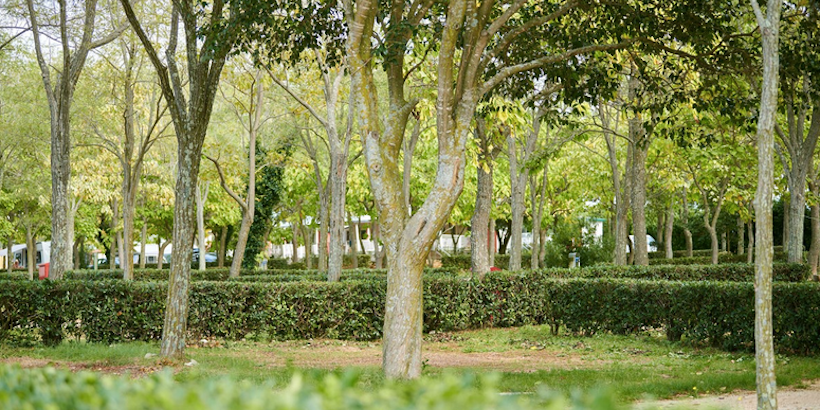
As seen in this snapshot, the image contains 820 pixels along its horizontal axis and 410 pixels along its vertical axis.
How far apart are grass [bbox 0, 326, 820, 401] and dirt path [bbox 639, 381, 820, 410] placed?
24cm

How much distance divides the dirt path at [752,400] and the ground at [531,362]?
11 millimetres

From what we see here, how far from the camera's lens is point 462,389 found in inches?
105

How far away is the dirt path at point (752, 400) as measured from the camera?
25.7 ft

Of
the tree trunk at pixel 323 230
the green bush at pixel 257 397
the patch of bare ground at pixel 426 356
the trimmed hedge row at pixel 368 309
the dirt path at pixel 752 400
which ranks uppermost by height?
the tree trunk at pixel 323 230

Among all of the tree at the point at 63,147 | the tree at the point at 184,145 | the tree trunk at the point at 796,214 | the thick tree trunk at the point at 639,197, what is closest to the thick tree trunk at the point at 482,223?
the thick tree trunk at the point at 639,197

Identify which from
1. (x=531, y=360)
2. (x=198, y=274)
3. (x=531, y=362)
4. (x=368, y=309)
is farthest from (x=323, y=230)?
(x=531, y=362)

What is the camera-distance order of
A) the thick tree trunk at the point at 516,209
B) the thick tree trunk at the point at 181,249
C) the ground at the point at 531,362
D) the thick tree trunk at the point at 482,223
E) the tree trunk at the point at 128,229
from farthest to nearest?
the thick tree trunk at the point at 516,209 < the tree trunk at the point at 128,229 < the thick tree trunk at the point at 482,223 < the thick tree trunk at the point at 181,249 < the ground at the point at 531,362

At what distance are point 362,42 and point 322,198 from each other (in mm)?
16910

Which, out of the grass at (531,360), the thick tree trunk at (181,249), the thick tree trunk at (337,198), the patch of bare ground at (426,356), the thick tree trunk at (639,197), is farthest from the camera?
the thick tree trunk at (639,197)

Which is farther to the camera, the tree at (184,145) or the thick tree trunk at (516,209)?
the thick tree trunk at (516,209)

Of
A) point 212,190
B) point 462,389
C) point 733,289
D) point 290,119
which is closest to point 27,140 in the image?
point 290,119

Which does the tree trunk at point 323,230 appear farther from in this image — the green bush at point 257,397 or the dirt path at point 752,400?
the green bush at point 257,397

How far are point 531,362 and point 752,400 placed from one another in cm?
400

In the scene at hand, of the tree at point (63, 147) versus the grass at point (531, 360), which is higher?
the tree at point (63, 147)
